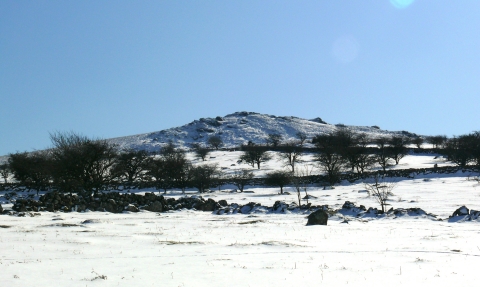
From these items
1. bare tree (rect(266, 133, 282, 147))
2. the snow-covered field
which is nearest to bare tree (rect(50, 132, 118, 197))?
the snow-covered field

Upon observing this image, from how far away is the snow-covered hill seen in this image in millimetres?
147250

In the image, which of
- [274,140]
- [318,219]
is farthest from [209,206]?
[274,140]

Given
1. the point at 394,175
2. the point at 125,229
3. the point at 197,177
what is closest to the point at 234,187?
the point at 197,177

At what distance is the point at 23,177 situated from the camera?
181 ft

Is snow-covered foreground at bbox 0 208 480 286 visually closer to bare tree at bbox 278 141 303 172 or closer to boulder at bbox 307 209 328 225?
boulder at bbox 307 209 328 225

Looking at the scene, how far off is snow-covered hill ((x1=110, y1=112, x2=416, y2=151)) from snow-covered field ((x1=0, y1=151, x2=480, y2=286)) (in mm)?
118406

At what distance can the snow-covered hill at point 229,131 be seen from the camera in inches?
5797

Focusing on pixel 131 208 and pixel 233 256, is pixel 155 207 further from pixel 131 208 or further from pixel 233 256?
pixel 233 256

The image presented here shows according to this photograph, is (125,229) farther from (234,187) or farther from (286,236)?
(234,187)

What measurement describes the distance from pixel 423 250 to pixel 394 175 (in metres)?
48.5

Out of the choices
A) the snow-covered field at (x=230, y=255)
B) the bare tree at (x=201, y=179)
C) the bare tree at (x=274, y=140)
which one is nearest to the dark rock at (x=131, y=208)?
the snow-covered field at (x=230, y=255)

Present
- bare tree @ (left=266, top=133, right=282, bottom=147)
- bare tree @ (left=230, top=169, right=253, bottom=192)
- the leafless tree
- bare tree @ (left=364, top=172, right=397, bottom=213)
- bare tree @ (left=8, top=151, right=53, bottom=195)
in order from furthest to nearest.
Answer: bare tree @ (left=266, top=133, right=282, bottom=147), bare tree @ (left=230, top=169, right=253, bottom=192), bare tree @ (left=8, top=151, right=53, bottom=195), the leafless tree, bare tree @ (left=364, top=172, right=397, bottom=213)

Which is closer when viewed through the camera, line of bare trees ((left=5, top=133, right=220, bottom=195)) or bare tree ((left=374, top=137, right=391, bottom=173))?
line of bare trees ((left=5, top=133, right=220, bottom=195))

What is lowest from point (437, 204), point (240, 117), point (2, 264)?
point (437, 204)
